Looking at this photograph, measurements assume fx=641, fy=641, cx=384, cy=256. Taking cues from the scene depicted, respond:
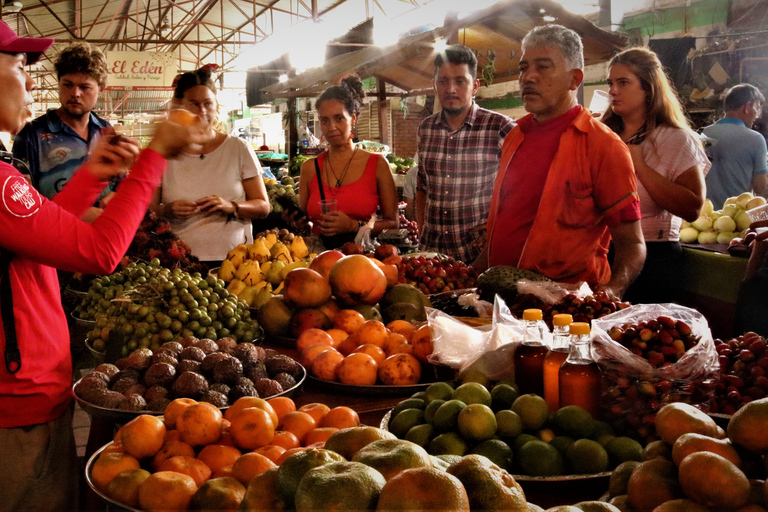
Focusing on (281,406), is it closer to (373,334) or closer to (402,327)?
(373,334)

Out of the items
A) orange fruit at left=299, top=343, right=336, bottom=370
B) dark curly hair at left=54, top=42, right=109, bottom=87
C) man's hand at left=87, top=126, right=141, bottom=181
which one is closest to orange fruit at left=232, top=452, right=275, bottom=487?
orange fruit at left=299, top=343, right=336, bottom=370

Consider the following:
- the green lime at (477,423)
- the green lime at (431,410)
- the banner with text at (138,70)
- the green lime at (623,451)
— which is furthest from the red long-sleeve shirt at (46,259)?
the banner with text at (138,70)

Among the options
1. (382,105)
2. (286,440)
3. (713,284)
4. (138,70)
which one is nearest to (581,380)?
(286,440)

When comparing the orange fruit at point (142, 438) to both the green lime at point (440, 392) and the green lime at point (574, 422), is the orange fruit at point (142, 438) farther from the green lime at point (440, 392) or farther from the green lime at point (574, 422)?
the green lime at point (574, 422)

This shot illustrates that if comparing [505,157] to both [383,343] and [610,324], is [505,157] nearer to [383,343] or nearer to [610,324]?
[383,343]

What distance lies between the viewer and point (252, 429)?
1305 mm

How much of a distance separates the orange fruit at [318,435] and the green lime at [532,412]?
39 centimetres

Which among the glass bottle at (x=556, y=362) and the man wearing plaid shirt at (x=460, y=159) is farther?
the man wearing plaid shirt at (x=460, y=159)

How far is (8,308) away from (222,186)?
1.95 m

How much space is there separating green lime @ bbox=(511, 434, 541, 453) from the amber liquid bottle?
0.93 feet

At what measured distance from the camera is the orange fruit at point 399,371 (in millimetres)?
1822

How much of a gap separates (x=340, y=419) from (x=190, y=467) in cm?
34

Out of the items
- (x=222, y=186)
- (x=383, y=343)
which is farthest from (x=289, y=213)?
(x=383, y=343)

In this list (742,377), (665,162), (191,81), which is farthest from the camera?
(665,162)
